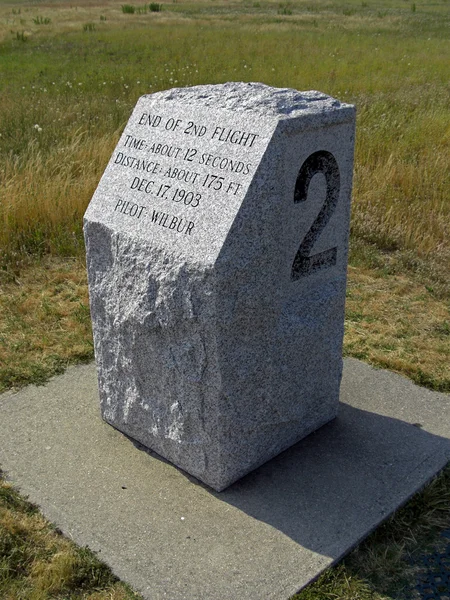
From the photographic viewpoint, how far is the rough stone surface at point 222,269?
2.51 m

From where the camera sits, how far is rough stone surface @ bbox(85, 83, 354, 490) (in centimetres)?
251

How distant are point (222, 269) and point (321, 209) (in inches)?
26.2

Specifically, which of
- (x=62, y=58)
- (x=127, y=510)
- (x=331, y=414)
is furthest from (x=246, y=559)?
(x=62, y=58)

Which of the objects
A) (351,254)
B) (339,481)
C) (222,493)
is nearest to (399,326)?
(351,254)

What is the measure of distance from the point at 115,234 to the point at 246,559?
1.36 meters

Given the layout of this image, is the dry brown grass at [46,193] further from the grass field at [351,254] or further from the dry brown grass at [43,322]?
the dry brown grass at [43,322]

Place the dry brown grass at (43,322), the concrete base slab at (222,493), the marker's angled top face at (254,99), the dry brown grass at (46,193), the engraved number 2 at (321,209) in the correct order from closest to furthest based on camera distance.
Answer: the concrete base slab at (222,493) < the marker's angled top face at (254,99) < the engraved number 2 at (321,209) < the dry brown grass at (43,322) < the dry brown grass at (46,193)

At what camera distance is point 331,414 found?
332 centimetres

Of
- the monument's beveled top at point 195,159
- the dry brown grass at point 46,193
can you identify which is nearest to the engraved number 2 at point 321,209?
the monument's beveled top at point 195,159

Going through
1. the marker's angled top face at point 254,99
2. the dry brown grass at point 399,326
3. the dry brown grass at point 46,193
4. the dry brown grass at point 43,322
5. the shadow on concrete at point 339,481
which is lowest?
the dry brown grass at point 399,326

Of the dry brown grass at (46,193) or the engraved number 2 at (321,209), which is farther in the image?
the dry brown grass at (46,193)

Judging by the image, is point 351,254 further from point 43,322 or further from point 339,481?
point 339,481

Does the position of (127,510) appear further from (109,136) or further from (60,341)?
(109,136)

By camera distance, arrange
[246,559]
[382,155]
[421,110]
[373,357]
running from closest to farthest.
→ [246,559]
[373,357]
[382,155]
[421,110]
